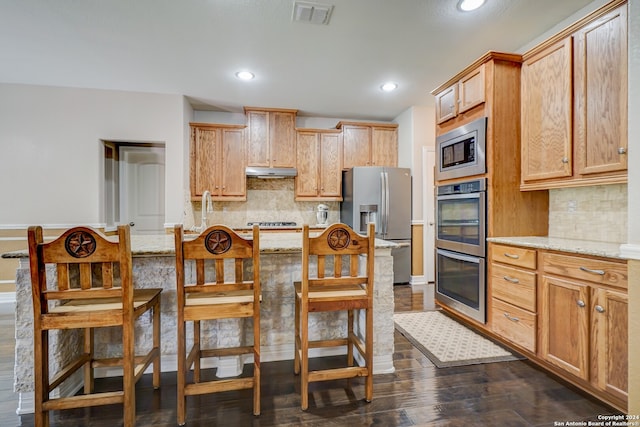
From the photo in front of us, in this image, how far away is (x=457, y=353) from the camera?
7.13 ft

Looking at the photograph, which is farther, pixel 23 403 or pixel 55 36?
pixel 55 36

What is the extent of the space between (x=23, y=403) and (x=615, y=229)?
3841 millimetres

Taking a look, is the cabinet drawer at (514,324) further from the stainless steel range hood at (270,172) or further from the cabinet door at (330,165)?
the stainless steel range hood at (270,172)

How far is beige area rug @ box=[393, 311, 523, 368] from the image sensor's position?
210 cm

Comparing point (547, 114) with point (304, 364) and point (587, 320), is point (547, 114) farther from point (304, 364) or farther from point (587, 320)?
point (304, 364)

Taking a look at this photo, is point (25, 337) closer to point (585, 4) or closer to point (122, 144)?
point (122, 144)

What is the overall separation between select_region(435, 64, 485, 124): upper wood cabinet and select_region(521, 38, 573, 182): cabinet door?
1.09ft

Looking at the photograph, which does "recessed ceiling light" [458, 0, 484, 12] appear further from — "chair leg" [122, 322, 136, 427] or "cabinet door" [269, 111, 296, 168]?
"chair leg" [122, 322, 136, 427]

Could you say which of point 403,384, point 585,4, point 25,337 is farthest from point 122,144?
point 585,4

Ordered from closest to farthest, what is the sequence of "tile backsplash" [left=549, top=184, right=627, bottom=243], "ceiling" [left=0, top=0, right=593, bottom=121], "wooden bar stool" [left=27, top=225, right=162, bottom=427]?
"wooden bar stool" [left=27, top=225, right=162, bottom=427], "tile backsplash" [left=549, top=184, right=627, bottom=243], "ceiling" [left=0, top=0, right=593, bottom=121]

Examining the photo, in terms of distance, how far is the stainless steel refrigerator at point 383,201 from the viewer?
13.2 ft

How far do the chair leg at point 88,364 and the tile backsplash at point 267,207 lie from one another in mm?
2714

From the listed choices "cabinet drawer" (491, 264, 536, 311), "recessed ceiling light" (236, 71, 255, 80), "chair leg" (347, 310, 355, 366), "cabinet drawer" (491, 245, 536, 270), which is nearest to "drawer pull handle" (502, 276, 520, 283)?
"cabinet drawer" (491, 264, 536, 311)

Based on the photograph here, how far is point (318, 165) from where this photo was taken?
4414mm
